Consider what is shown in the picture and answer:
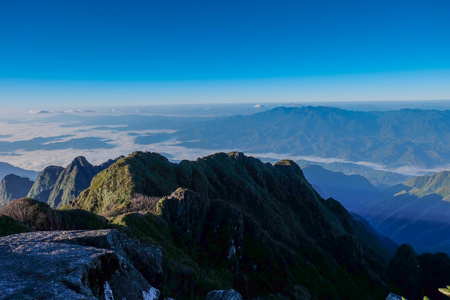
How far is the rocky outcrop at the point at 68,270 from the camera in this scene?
10.5 meters

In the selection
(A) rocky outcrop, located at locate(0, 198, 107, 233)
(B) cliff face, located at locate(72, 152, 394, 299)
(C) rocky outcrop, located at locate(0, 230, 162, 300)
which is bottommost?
(B) cliff face, located at locate(72, 152, 394, 299)

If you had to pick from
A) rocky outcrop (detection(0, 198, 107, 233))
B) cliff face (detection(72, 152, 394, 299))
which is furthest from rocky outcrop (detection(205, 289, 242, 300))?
rocky outcrop (detection(0, 198, 107, 233))

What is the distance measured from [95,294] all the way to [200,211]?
180 feet

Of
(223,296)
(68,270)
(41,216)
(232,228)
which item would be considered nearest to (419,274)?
(232,228)

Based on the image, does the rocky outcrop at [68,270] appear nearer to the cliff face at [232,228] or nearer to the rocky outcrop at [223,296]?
the rocky outcrop at [223,296]

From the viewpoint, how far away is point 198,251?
56781mm

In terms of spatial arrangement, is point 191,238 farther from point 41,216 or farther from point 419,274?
point 419,274

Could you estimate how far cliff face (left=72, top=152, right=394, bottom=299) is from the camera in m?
52.9

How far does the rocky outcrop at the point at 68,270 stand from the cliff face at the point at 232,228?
37.1 feet

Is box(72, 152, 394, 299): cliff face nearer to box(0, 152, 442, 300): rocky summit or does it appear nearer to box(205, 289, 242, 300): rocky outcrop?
box(0, 152, 442, 300): rocky summit

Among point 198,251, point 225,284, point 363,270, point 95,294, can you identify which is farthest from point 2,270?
point 363,270

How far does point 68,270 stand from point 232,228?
181 ft

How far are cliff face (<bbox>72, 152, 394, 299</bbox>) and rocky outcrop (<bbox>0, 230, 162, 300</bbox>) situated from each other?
11297 mm

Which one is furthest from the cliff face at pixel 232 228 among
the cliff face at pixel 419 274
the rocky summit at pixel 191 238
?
the cliff face at pixel 419 274
